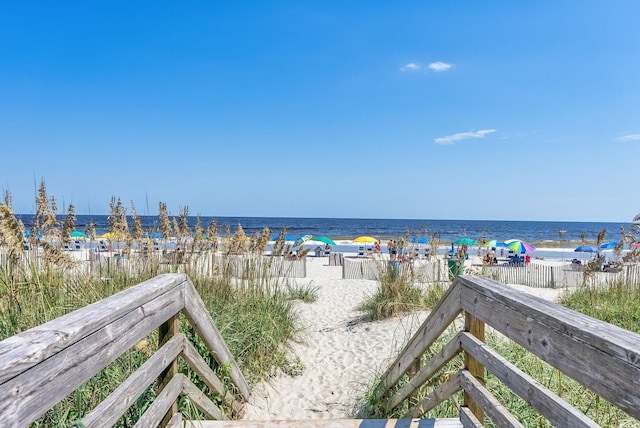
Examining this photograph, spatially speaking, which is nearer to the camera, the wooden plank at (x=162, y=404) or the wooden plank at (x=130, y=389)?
the wooden plank at (x=130, y=389)

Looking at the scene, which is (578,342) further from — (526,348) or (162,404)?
(162,404)

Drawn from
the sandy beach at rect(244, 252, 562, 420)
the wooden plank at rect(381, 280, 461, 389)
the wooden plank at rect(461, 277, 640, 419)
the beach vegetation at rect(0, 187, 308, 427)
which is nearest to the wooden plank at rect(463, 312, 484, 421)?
the wooden plank at rect(381, 280, 461, 389)

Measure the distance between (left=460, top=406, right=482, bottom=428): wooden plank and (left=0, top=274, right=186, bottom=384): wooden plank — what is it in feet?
6.06

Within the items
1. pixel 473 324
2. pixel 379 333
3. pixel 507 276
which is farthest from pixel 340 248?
pixel 473 324

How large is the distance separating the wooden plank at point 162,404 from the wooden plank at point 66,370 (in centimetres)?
44

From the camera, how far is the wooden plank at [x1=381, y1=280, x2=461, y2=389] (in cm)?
254

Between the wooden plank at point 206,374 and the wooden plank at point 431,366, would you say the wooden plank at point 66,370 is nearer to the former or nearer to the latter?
the wooden plank at point 206,374

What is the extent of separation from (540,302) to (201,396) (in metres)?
2.21

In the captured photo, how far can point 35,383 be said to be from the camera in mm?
1066

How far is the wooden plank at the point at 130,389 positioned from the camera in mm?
1500

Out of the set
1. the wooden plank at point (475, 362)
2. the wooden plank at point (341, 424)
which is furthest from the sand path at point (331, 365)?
the wooden plank at point (475, 362)

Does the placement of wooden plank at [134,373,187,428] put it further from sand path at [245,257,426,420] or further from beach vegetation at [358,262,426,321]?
beach vegetation at [358,262,426,321]

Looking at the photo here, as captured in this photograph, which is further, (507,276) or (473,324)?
(507,276)

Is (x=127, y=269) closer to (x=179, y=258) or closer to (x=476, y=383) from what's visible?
(x=179, y=258)
